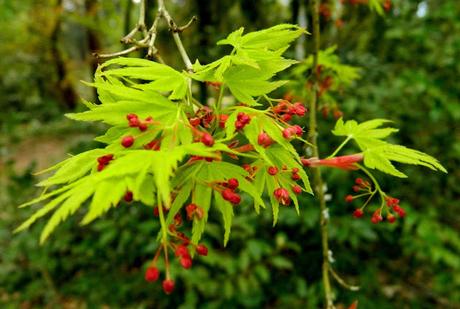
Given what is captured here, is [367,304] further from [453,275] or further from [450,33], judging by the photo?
[450,33]

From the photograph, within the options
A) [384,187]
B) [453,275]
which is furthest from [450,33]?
[453,275]

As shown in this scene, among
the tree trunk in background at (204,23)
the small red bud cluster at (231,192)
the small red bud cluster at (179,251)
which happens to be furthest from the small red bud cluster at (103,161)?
the tree trunk in background at (204,23)

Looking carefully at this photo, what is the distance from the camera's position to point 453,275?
3.84m

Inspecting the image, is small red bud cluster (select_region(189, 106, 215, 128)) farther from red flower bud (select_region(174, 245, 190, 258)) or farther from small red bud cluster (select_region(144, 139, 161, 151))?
red flower bud (select_region(174, 245, 190, 258))

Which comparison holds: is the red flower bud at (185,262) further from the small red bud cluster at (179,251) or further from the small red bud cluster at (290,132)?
the small red bud cluster at (290,132)

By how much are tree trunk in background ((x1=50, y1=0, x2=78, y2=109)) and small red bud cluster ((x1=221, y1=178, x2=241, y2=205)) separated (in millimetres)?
9915

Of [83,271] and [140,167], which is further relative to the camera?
[83,271]

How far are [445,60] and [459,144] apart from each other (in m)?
0.78

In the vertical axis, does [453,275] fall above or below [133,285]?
below

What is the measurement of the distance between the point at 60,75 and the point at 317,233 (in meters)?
11.0

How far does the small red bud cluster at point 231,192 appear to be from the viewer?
1.00m

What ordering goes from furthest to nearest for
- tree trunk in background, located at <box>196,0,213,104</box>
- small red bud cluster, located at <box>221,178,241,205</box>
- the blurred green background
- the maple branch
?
tree trunk in background, located at <box>196,0,213,104</box> < the blurred green background < the maple branch < small red bud cluster, located at <box>221,178,241,205</box>

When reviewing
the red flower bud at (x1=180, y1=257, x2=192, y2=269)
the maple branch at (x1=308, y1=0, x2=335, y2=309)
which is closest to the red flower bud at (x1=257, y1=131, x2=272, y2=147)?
the red flower bud at (x1=180, y1=257, x2=192, y2=269)

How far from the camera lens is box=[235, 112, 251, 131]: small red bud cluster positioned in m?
1.00
